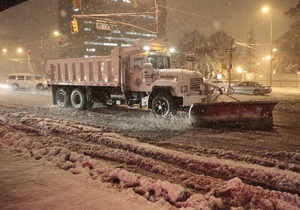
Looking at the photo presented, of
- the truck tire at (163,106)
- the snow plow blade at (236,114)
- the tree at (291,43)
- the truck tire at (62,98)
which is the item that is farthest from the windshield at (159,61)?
the tree at (291,43)

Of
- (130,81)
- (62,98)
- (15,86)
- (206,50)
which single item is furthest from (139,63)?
(206,50)

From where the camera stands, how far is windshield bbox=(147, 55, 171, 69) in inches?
503

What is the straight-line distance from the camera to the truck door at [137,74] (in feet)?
42.0

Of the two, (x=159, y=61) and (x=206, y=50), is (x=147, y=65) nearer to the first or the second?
(x=159, y=61)

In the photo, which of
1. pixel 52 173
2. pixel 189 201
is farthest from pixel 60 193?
pixel 189 201

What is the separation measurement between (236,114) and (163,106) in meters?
3.20

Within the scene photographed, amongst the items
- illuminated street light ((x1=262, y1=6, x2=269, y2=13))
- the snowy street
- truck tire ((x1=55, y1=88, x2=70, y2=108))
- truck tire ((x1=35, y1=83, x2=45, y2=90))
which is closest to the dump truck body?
truck tire ((x1=55, y1=88, x2=70, y2=108))

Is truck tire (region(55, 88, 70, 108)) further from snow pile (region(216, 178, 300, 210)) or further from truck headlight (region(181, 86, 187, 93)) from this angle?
snow pile (region(216, 178, 300, 210))

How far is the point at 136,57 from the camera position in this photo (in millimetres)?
12938

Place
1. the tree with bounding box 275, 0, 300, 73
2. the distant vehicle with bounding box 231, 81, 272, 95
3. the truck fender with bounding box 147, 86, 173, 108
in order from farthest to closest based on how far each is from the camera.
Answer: the tree with bounding box 275, 0, 300, 73, the distant vehicle with bounding box 231, 81, 272, 95, the truck fender with bounding box 147, 86, 173, 108

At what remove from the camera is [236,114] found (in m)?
9.87

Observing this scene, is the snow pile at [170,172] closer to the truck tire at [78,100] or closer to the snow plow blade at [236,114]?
the snow plow blade at [236,114]

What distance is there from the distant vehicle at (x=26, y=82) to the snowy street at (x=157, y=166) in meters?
24.5

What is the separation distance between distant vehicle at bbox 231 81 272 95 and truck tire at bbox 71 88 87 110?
18.9m
